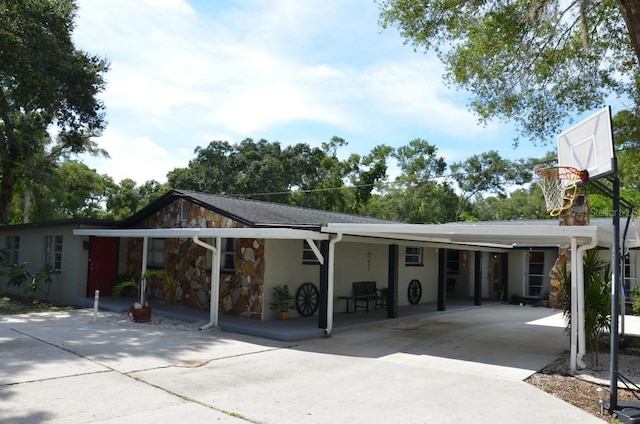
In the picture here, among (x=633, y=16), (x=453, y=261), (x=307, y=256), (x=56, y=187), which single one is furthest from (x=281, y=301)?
(x=56, y=187)

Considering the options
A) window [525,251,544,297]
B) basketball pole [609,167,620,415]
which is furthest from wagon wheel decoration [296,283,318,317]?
window [525,251,544,297]

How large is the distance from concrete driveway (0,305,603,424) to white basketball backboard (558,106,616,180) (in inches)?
112

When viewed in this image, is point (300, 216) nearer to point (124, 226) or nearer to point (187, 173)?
point (124, 226)

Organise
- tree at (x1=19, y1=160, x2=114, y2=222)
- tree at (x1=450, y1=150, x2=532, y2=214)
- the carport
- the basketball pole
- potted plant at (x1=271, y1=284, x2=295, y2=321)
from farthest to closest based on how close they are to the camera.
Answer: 1. tree at (x1=450, y1=150, x2=532, y2=214)
2. tree at (x1=19, y1=160, x2=114, y2=222)
3. potted plant at (x1=271, y1=284, x2=295, y2=321)
4. the carport
5. the basketball pole

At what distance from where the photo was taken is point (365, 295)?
13.3 meters

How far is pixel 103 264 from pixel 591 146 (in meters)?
12.6

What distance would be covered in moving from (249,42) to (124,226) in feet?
22.2

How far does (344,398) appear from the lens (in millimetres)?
5660

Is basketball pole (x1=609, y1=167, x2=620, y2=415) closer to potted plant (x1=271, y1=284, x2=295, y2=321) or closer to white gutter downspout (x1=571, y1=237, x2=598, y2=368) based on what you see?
white gutter downspout (x1=571, y1=237, x2=598, y2=368)

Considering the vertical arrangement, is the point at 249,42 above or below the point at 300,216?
above

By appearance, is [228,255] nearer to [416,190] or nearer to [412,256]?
[412,256]

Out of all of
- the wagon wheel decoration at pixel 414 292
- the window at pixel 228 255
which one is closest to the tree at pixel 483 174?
the wagon wheel decoration at pixel 414 292

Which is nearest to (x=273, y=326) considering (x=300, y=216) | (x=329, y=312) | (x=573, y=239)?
(x=329, y=312)

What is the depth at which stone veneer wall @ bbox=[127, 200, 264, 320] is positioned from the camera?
35.9ft
